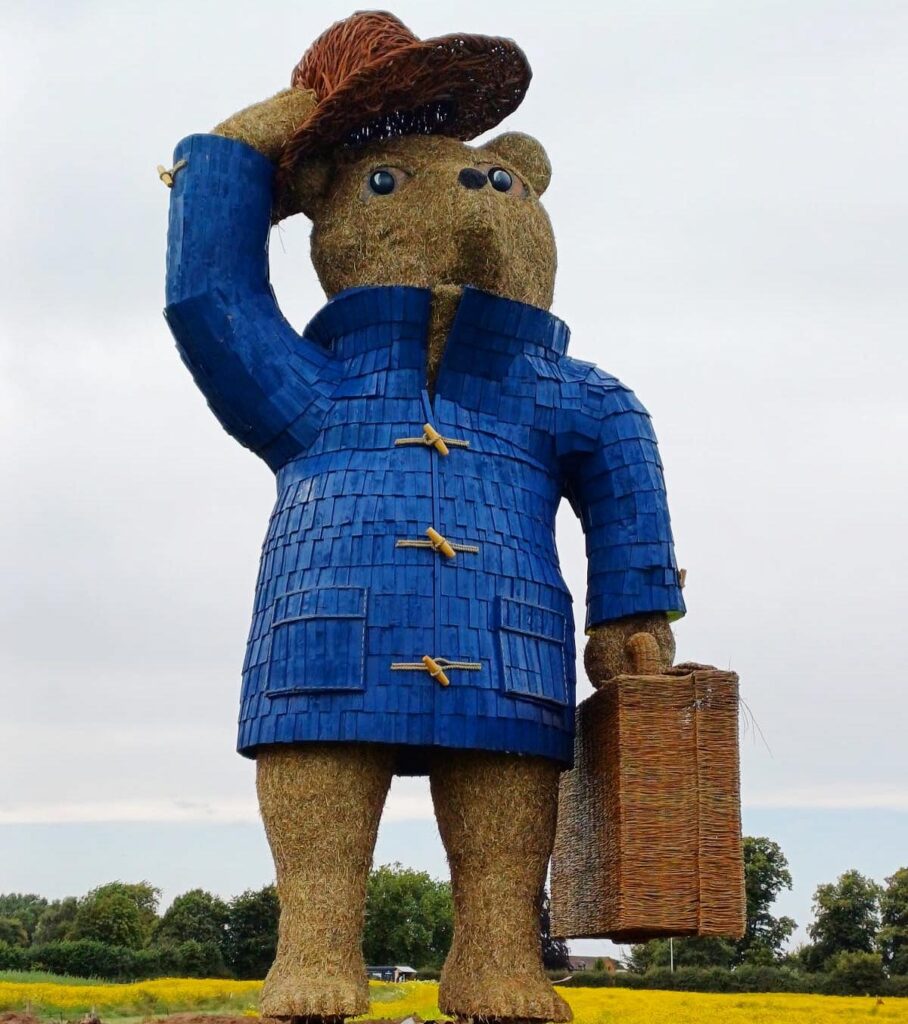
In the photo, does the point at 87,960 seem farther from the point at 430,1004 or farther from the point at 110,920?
the point at 110,920

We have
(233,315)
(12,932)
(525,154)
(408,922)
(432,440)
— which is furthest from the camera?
(12,932)

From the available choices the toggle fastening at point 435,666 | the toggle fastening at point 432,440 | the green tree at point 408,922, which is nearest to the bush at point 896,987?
the toggle fastening at point 435,666

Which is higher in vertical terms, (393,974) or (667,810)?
(667,810)

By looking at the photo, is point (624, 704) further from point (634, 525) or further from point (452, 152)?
point (452, 152)

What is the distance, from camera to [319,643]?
4.90 m

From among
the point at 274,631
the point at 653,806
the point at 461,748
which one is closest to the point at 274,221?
the point at 274,631

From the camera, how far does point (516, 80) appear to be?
5742mm

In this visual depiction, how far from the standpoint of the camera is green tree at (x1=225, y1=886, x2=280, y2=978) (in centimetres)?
1421

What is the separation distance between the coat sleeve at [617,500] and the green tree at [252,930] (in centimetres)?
964

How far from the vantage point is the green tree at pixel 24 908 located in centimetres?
2972

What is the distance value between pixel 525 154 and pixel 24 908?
32.7m

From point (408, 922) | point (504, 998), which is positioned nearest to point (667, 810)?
point (504, 998)

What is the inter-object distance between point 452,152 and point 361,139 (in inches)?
14.1

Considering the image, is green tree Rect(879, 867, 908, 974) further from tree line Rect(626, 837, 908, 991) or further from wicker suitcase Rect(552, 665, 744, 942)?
wicker suitcase Rect(552, 665, 744, 942)
